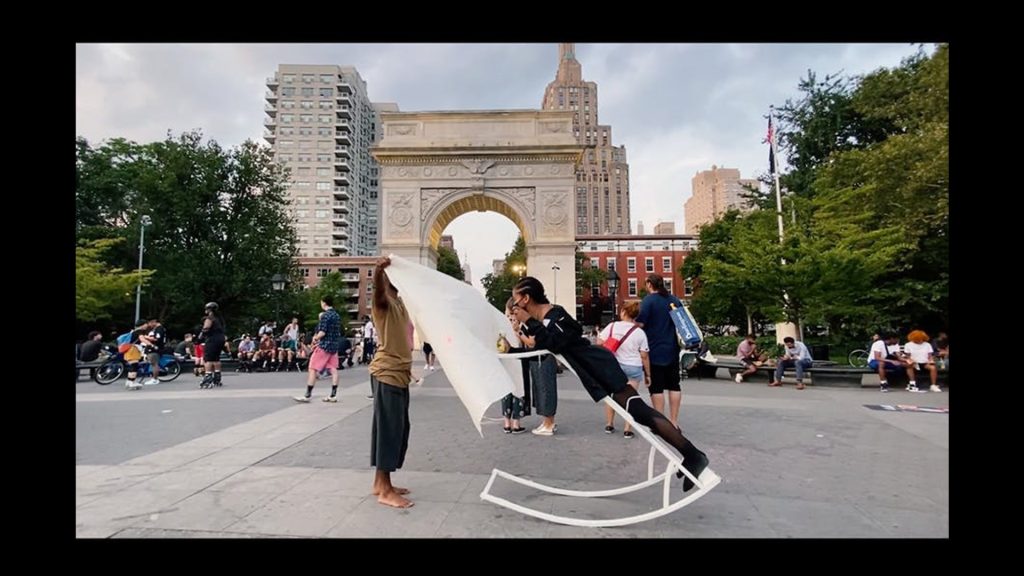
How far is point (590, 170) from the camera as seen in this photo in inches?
4227

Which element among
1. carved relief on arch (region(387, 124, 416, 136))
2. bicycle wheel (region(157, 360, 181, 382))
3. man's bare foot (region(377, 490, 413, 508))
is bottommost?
bicycle wheel (region(157, 360, 181, 382))

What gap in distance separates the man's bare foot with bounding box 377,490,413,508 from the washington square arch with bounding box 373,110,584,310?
2267cm

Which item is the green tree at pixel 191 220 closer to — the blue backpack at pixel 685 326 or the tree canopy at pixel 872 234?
the tree canopy at pixel 872 234

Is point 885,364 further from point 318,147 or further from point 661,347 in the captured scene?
point 318,147

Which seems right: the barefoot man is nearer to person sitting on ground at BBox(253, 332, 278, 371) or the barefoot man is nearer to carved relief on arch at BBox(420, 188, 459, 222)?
person sitting on ground at BBox(253, 332, 278, 371)

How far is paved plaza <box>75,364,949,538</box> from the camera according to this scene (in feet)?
10.2

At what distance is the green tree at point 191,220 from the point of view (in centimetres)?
2781

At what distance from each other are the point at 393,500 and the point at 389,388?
0.81 m

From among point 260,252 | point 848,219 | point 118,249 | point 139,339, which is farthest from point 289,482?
point 118,249

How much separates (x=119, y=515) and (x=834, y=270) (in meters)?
16.6

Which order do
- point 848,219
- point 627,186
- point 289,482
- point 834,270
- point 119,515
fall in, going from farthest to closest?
1. point 627,186
2. point 848,219
3. point 834,270
4. point 289,482
5. point 119,515

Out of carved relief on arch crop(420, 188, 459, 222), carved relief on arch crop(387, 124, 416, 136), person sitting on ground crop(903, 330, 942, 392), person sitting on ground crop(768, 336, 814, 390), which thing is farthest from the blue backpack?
carved relief on arch crop(387, 124, 416, 136)
